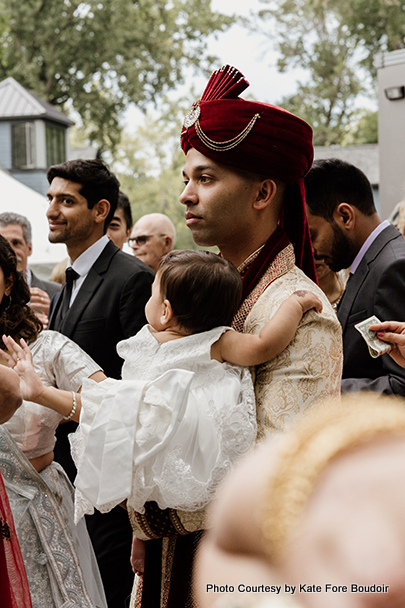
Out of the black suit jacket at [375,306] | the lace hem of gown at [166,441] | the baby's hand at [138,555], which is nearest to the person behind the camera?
the lace hem of gown at [166,441]

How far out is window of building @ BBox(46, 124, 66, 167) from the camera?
947 inches

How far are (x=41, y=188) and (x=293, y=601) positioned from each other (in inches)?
964

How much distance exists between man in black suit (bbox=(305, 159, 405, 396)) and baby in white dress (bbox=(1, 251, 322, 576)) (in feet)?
3.58

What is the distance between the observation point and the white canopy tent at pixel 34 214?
9.95 meters

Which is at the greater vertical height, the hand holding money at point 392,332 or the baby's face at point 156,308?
the baby's face at point 156,308

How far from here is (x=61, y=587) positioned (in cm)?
266

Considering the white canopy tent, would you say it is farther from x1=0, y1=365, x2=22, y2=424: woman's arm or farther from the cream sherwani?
the cream sherwani

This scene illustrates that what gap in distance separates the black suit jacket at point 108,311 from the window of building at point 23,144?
21.1 m

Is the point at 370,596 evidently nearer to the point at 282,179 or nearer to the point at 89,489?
the point at 89,489

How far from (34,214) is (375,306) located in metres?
8.77

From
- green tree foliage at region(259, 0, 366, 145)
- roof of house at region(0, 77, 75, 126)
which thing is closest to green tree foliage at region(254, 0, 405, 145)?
green tree foliage at region(259, 0, 366, 145)

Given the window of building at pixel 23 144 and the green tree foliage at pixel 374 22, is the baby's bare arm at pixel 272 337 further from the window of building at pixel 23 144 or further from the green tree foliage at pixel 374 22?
the green tree foliage at pixel 374 22

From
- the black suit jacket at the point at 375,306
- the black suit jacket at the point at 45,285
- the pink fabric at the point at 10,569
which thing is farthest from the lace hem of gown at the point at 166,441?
the black suit jacket at the point at 45,285

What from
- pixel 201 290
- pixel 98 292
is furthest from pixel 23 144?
pixel 201 290
